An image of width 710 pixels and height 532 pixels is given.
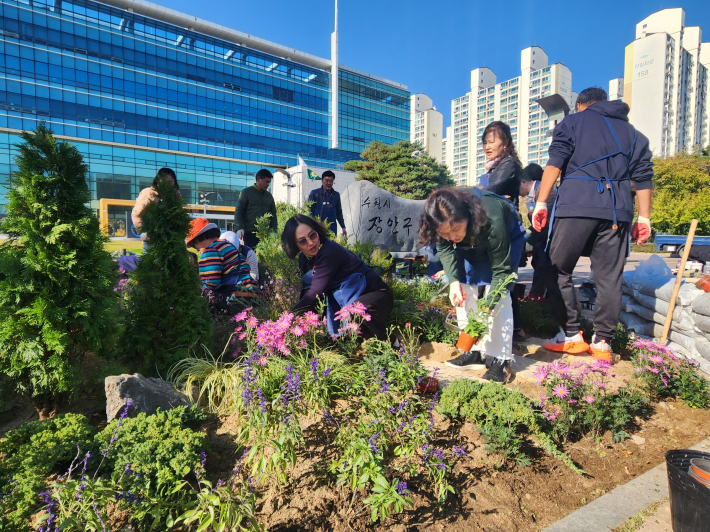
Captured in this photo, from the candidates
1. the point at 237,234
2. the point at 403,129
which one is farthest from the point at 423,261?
the point at 403,129

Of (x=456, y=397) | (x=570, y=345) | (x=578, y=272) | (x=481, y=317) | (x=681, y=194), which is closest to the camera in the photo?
(x=456, y=397)

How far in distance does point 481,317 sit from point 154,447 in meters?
2.04

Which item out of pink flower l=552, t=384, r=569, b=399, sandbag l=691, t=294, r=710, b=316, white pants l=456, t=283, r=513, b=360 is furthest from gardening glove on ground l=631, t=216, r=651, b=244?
pink flower l=552, t=384, r=569, b=399

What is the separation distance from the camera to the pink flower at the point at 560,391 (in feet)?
7.01

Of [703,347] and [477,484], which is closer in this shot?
[477,484]

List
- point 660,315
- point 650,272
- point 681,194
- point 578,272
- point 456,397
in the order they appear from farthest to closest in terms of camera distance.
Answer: point 681,194 < point 578,272 < point 650,272 < point 660,315 < point 456,397

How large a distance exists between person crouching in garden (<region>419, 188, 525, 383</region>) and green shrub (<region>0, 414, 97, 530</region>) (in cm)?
228

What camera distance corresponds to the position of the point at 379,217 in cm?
902

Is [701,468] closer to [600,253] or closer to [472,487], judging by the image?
[472,487]

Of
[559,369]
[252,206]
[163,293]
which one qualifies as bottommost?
[559,369]

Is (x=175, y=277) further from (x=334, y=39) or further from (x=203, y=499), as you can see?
(x=334, y=39)

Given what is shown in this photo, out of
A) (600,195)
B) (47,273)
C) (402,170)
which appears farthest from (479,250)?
(402,170)

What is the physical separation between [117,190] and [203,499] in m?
47.7

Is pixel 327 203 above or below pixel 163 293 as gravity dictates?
above
